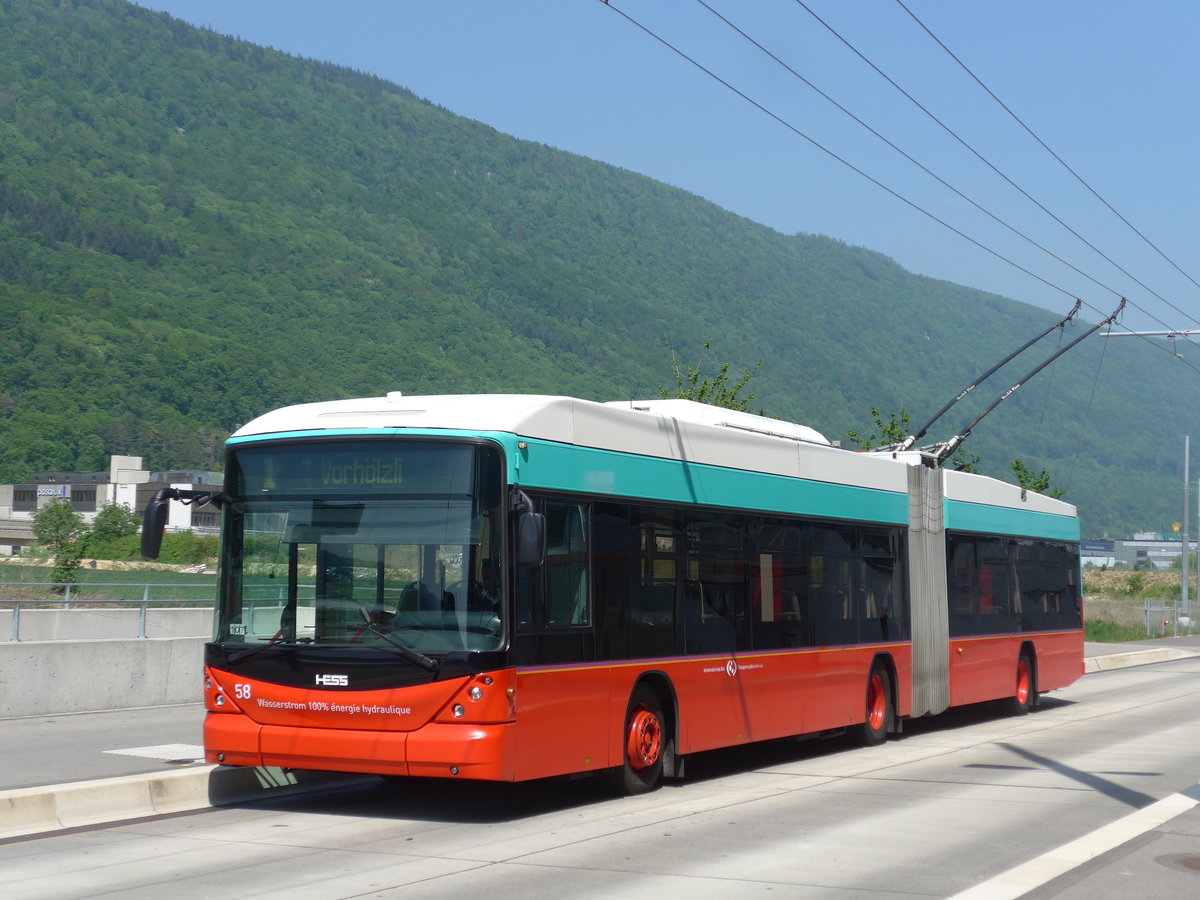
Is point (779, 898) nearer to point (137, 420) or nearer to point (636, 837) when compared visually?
point (636, 837)

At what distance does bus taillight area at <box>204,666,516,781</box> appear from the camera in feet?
31.2

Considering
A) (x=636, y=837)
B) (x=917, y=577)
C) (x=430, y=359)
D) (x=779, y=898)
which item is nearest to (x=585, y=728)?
(x=636, y=837)

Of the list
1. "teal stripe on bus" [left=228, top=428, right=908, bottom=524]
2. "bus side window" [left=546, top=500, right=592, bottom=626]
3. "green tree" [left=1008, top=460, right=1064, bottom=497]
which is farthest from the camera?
"green tree" [left=1008, top=460, right=1064, bottom=497]

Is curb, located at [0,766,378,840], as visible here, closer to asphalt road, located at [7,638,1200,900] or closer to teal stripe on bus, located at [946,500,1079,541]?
asphalt road, located at [7,638,1200,900]

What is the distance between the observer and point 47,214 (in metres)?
186

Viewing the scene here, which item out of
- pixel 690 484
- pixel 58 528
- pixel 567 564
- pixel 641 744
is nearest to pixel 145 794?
pixel 567 564

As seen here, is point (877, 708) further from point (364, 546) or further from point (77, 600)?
point (77, 600)

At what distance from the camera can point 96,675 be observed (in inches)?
681

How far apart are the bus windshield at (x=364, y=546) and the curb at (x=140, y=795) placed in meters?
1.10

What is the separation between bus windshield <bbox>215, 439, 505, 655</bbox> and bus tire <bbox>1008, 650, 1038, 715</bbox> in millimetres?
11897

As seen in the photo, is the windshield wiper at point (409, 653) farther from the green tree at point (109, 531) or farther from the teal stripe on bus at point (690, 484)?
the green tree at point (109, 531)

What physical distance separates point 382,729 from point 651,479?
3027 mm

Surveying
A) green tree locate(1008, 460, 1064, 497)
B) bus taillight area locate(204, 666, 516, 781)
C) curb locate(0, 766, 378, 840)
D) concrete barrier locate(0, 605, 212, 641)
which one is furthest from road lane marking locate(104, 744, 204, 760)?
green tree locate(1008, 460, 1064, 497)

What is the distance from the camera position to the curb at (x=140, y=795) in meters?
9.39
